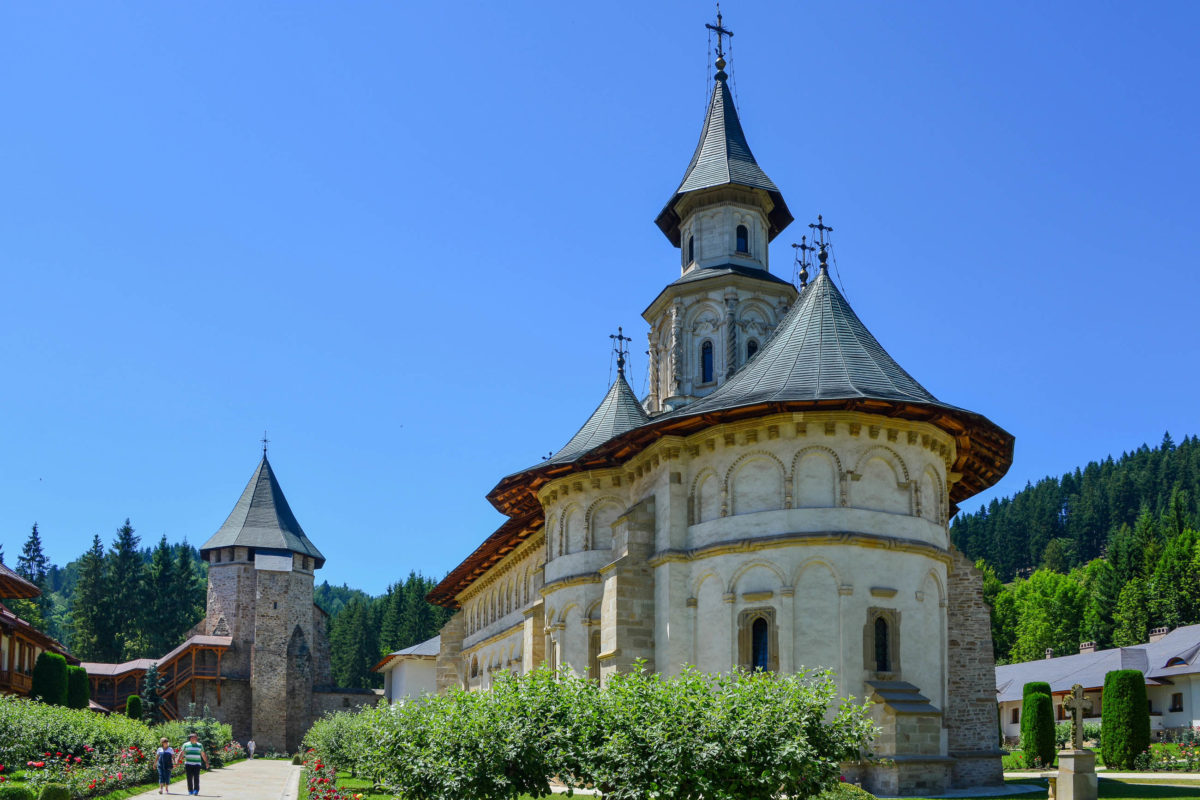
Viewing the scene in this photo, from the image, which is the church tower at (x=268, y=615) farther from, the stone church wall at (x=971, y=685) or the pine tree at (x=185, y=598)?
the stone church wall at (x=971, y=685)

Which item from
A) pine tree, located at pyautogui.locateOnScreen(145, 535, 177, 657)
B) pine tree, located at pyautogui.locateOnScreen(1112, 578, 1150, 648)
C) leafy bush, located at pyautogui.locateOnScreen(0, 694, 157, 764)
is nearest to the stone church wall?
leafy bush, located at pyautogui.locateOnScreen(0, 694, 157, 764)

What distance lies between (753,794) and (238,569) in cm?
6080

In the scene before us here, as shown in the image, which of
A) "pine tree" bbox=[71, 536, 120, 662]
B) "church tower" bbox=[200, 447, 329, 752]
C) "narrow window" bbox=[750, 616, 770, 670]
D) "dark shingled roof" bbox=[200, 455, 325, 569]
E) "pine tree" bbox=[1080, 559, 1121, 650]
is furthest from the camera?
"pine tree" bbox=[71, 536, 120, 662]

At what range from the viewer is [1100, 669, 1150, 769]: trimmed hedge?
32.3 meters

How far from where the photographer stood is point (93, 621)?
83.9 meters

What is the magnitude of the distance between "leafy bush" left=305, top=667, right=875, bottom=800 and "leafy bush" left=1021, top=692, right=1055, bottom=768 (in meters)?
20.0

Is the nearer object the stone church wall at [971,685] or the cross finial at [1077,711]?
the cross finial at [1077,711]

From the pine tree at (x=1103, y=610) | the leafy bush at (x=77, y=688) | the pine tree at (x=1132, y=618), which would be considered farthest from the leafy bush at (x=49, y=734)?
the pine tree at (x=1103, y=610)

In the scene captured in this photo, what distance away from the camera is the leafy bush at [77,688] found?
4816 cm

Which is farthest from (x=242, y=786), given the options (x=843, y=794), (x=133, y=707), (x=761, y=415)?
(x=133, y=707)

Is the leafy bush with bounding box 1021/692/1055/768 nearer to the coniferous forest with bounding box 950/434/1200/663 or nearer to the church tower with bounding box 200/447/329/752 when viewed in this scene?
the coniferous forest with bounding box 950/434/1200/663

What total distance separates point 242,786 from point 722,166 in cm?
2350

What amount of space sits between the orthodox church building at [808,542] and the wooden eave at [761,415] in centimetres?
7

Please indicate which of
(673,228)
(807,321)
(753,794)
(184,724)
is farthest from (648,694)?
(184,724)
